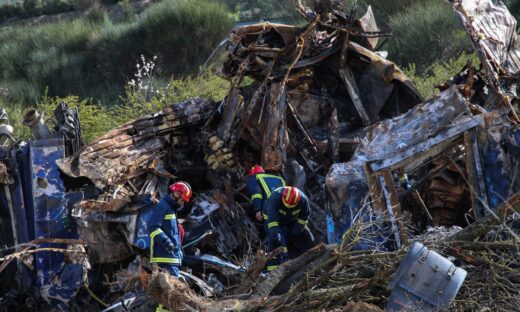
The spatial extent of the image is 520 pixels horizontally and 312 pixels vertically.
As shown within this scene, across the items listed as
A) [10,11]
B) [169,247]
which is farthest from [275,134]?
[10,11]

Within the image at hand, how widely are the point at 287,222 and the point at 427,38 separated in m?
13.9

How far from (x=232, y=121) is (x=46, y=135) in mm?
2202

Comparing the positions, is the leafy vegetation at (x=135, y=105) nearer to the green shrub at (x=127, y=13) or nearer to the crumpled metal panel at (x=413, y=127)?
the crumpled metal panel at (x=413, y=127)

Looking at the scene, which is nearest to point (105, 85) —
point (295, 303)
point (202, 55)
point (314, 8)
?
point (202, 55)

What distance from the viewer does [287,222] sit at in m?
9.23

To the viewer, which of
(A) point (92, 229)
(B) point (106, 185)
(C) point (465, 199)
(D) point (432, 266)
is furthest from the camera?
(B) point (106, 185)

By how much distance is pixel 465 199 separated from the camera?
882 centimetres

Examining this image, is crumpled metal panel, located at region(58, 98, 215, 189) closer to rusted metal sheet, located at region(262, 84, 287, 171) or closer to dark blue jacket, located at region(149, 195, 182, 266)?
rusted metal sheet, located at region(262, 84, 287, 171)

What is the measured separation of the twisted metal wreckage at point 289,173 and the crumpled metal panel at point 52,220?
15 mm

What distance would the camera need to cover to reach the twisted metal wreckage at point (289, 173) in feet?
23.0

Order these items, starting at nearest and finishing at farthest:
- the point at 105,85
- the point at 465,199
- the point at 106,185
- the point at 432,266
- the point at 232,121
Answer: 1. the point at 432,266
2. the point at 465,199
3. the point at 106,185
4. the point at 232,121
5. the point at 105,85

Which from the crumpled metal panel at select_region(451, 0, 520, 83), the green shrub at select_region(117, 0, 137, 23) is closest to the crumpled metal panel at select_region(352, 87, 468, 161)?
the crumpled metal panel at select_region(451, 0, 520, 83)

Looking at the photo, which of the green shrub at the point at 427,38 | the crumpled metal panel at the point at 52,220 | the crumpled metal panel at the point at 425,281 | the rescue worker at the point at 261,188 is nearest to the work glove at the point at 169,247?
the rescue worker at the point at 261,188

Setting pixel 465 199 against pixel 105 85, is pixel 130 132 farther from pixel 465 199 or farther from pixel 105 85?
pixel 105 85
